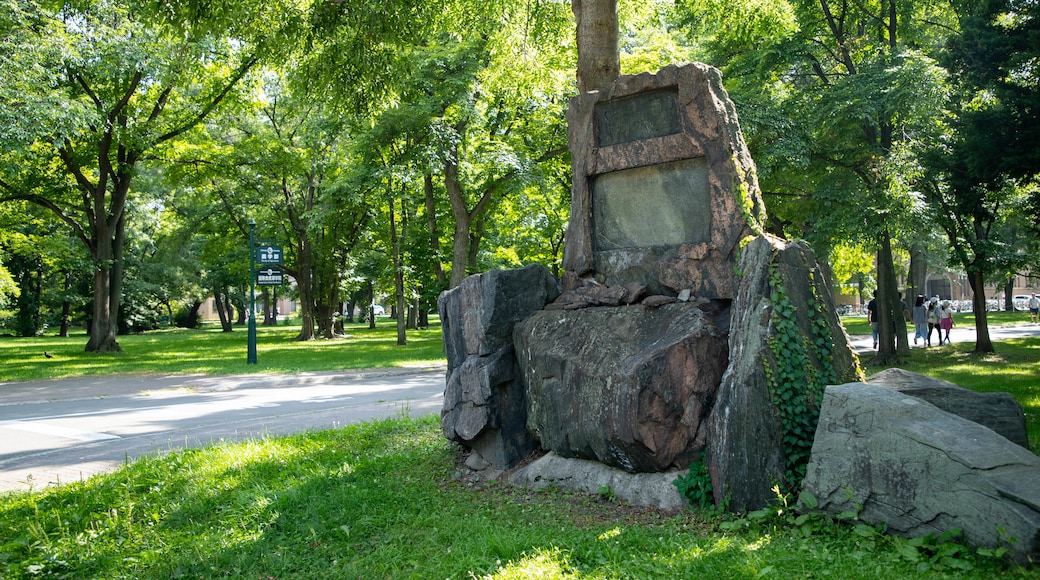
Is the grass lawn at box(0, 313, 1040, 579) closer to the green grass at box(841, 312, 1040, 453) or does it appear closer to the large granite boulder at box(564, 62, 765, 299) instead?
the large granite boulder at box(564, 62, 765, 299)

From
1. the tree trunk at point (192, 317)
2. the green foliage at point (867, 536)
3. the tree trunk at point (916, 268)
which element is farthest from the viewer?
the tree trunk at point (192, 317)

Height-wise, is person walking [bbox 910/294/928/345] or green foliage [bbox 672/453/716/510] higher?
person walking [bbox 910/294/928/345]

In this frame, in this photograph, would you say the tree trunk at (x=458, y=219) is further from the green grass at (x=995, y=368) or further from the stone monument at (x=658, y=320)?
the stone monument at (x=658, y=320)

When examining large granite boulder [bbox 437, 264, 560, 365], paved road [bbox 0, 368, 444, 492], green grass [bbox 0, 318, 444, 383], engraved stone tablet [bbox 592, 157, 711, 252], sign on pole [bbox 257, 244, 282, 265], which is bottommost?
paved road [bbox 0, 368, 444, 492]

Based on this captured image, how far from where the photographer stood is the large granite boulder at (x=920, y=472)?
4.14m

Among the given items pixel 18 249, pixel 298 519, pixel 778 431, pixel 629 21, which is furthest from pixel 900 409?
pixel 18 249

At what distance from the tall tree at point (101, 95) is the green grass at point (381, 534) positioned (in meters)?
6.24

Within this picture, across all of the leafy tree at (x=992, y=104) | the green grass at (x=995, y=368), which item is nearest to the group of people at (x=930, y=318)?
the green grass at (x=995, y=368)

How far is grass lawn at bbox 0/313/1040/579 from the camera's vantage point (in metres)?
4.45

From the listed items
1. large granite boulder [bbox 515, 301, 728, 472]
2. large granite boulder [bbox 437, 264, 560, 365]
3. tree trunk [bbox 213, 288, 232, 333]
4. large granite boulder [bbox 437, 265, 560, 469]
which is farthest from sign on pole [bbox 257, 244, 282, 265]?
tree trunk [bbox 213, 288, 232, 333]

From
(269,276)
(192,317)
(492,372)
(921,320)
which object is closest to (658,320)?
(492,372)

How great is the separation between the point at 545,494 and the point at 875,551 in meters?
2.72

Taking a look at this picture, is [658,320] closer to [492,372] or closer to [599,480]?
[599,480]

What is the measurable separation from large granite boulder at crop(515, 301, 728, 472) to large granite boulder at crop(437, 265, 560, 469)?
0.23 m
